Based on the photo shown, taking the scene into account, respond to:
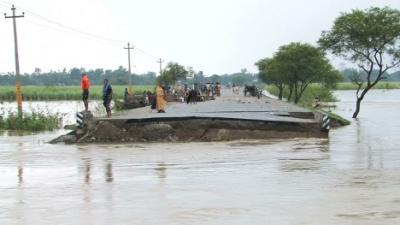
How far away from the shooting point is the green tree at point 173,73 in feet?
289

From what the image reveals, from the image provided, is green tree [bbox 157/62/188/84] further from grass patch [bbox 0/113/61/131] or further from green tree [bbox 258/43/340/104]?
grass patch [bbox 0/113/61/131]

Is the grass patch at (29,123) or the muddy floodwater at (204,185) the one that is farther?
the grass patch at (29,123)

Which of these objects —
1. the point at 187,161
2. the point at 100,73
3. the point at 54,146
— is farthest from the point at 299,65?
the point at 100,73

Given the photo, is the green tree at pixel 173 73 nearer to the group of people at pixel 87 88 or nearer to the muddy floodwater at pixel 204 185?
the group of people at pixel 87 88

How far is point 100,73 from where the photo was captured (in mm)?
171375

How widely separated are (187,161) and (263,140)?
705 cm

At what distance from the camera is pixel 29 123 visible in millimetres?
34219

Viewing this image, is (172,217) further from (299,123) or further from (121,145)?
(299,123)

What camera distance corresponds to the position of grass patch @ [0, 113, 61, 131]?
34.1 metres

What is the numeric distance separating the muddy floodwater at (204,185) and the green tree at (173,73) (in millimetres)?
66472

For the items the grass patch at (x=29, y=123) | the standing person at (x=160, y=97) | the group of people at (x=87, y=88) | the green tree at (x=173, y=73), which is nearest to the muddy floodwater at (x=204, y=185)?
the group of people at (x=87, y=88)

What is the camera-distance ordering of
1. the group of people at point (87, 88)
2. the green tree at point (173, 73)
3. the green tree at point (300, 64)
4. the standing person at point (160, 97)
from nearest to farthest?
the group of people at point (87, 88) → the standing person at point (160, 97) → the green tree at point (300, 64) → the green tree at point (173, 73)

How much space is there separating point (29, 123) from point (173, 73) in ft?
181

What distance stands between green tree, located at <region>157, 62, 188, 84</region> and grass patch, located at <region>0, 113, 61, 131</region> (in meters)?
52.2
